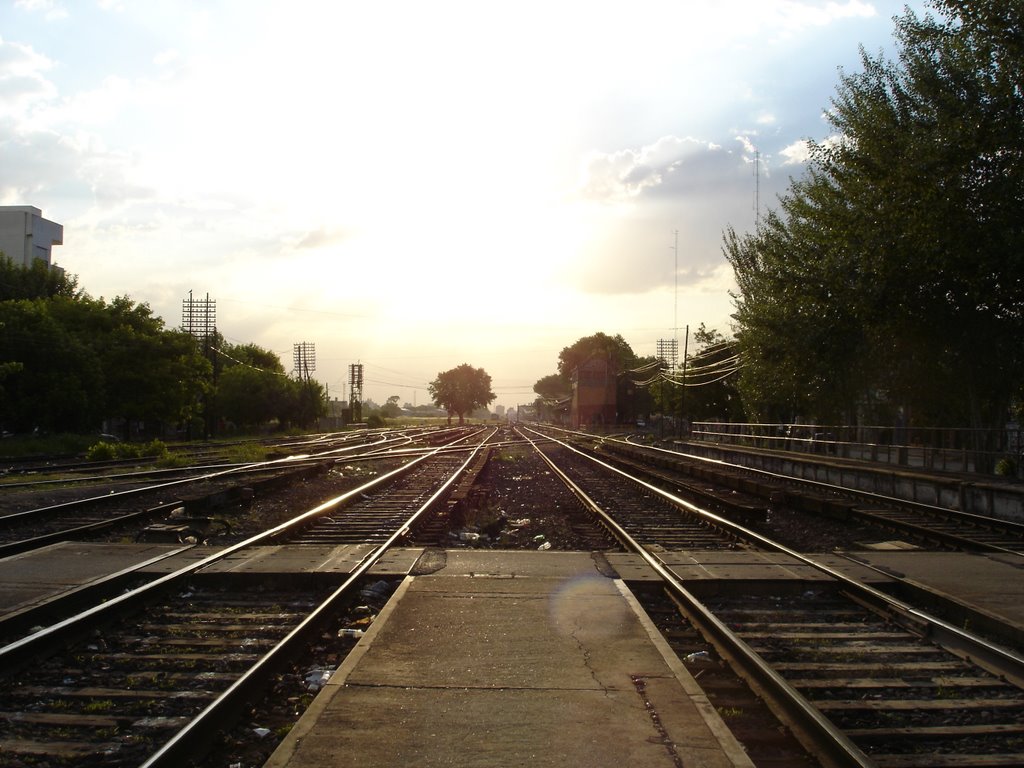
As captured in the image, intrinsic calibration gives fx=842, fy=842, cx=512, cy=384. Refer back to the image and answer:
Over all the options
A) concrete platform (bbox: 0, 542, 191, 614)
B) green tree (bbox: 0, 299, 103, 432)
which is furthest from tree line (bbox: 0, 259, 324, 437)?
concrete platform (bbox: 0, 542, 191, 614)

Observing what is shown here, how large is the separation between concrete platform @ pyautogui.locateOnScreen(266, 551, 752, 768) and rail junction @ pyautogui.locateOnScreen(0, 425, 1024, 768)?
0.8 inches

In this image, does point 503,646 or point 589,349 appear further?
point 589,349

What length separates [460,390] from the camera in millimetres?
134625

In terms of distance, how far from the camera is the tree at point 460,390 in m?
134

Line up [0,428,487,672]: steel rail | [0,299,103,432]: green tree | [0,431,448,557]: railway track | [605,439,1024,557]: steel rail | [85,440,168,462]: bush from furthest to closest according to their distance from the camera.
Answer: [0,299,103,432]: green tree, [85,440,168,462]: bush, [0,431,448,557]: railway track, [605,439,1024,557]: steel rail, [0,428,487,672]: steel rail

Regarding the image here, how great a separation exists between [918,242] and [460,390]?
11735 centimetres

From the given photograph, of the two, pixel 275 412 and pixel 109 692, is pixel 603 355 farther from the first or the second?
pixel 109 692

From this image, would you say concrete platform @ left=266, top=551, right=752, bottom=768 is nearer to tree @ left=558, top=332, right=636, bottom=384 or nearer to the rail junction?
the rail junction

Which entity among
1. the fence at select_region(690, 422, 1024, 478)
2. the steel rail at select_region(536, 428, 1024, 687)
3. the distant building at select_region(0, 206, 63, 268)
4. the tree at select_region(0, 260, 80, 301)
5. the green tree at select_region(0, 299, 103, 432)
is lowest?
the steel rail at select_region(536, 428, 1024, 687)

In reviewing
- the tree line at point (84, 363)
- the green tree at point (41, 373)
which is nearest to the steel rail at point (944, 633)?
the tree line at point (84, 363)

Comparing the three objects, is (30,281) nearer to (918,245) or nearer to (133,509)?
(133,509)

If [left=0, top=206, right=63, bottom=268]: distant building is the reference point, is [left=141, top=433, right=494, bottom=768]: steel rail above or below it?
below

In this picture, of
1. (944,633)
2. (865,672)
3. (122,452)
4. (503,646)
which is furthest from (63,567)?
(122,452)

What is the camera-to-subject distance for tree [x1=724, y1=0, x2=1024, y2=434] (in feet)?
56.0
